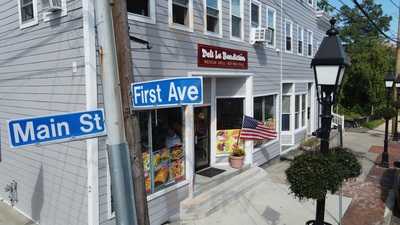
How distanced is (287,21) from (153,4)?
10.2m

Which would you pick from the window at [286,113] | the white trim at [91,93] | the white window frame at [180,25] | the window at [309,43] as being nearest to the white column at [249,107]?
the white window frame at [180,25]

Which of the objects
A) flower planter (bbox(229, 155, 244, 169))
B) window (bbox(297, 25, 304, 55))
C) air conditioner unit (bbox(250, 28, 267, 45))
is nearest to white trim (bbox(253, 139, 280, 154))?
flower planter (bbox(229, 155, 244, 169))

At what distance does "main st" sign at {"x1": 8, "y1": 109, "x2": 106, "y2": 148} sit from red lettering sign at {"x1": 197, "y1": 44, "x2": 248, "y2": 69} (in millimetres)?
5850

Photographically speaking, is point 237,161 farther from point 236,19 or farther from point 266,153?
point 236,19

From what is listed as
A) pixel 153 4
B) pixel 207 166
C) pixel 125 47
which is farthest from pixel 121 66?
pixel 207 166

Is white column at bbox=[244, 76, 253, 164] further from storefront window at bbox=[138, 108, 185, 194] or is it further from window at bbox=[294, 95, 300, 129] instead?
window at bbox=[294, 95, 300, 129]

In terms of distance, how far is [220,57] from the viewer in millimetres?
10281

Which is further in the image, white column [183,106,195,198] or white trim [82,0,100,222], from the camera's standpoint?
white column [183,106,195,198]

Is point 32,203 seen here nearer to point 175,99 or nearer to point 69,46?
point 69,46

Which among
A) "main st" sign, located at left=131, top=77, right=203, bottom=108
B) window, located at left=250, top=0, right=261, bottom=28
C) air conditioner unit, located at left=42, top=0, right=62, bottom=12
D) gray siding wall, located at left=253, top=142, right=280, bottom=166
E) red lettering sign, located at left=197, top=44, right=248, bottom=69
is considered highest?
window, located at left=250, top=0, right=261, bottom=28

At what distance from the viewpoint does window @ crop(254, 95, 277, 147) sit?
1321cm

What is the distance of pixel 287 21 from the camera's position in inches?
640

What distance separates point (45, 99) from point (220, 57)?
500 centimetres

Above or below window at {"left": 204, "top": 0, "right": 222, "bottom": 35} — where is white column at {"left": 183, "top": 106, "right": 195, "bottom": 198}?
below
